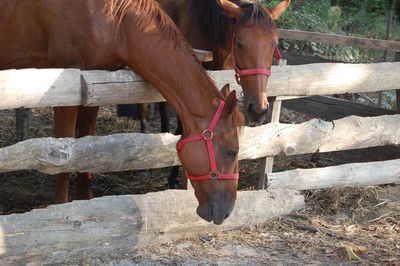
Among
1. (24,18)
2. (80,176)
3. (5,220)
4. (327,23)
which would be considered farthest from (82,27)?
(327,23)

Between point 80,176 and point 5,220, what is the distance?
1.27 metres

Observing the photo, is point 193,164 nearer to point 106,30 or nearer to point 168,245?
point 168,245

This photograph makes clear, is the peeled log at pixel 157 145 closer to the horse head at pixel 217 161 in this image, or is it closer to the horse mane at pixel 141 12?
the horse head at pixel 217 161

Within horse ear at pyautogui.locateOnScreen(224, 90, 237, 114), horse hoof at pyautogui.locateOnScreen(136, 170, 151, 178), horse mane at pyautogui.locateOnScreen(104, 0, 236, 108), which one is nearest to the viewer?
horse ear at pyautogui.locateOnScreen(224, 90, 237, 114)

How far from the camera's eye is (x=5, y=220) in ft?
10.2

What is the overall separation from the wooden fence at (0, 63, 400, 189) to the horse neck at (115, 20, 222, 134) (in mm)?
176

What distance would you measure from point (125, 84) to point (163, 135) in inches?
19.2

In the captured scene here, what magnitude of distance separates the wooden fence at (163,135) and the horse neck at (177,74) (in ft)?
0.58

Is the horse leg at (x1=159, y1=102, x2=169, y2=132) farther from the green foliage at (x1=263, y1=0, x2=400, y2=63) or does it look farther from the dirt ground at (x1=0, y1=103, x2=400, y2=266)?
the green foliage at (x1=263, y1=0, x2=400, y2=63)

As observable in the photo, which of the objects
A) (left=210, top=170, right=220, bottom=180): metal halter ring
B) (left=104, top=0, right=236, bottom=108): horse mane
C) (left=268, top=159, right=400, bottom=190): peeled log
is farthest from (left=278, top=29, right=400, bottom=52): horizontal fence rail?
(left=210, top=170, right=220, bottom=180): metal halter ring

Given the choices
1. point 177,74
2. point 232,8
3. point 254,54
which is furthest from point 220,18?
point 177,74

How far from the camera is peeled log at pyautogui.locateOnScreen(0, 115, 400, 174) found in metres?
3.26

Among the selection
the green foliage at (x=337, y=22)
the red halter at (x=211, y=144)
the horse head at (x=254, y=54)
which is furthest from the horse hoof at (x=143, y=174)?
the green foliage at (x=337, y=22)

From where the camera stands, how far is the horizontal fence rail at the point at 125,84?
3.20 meters
